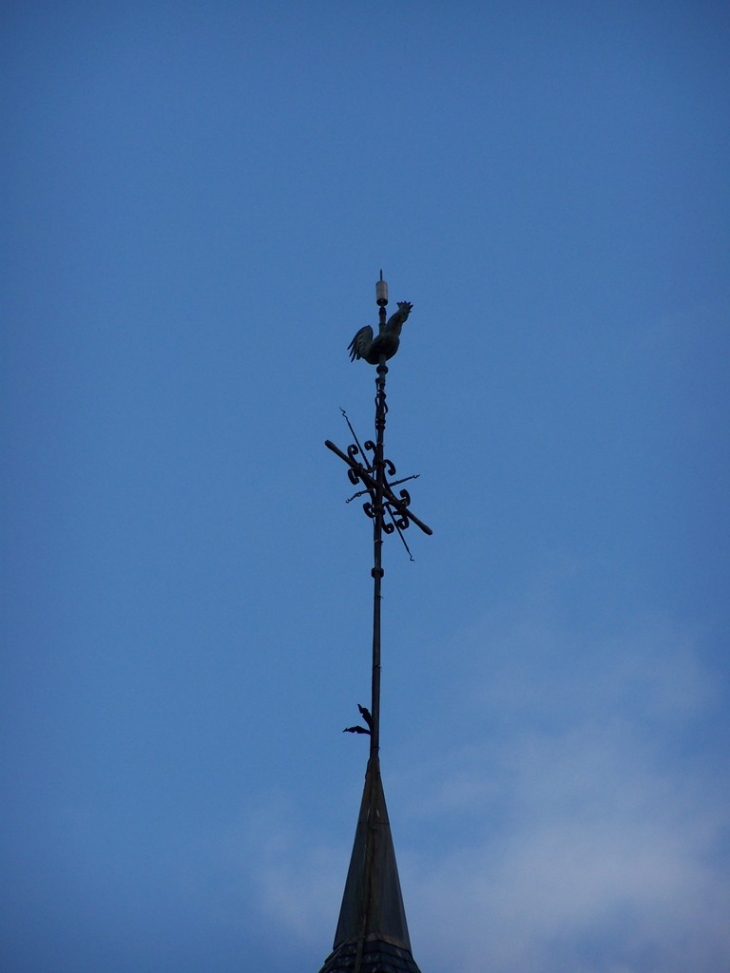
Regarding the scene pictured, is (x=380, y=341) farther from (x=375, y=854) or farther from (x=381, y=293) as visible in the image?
(x=375, y=854)

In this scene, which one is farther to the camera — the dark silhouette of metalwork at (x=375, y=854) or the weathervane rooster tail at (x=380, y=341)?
the weathervane rooster tail at (x=380, y=341)

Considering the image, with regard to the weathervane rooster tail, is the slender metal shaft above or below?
below

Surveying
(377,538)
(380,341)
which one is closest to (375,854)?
(377,538)

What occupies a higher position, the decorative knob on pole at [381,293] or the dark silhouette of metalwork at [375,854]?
the decorative knob on pole at [381,293]

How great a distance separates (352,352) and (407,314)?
71cm

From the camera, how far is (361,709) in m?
9.24

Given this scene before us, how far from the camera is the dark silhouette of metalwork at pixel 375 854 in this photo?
8.25 meters

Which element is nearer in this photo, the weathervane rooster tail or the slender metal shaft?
the slender metal shaft

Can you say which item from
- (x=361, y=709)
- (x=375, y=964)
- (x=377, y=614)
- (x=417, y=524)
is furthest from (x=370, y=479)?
(x=375, y=964)

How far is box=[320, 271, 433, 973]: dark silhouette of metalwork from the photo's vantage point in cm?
825

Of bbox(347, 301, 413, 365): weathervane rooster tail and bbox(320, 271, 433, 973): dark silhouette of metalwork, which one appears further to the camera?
bbox(347, 301, 413, 365): weathervane rooster tail

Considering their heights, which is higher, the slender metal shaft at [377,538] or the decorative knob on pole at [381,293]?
the decorative knob on pole at [381,293]

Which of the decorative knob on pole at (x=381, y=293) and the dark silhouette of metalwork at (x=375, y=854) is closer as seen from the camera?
the dark silhouette of metalwork at (x=375, y=854)

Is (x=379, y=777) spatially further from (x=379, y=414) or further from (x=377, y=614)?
(x=379, y=414)
